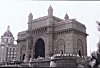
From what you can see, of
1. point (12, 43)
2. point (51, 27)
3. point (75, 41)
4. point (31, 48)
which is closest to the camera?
point (75, 41)

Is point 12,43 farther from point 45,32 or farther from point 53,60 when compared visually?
point 53,60

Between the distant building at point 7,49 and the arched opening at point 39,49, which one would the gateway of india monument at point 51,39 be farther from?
the distant building at point 7,49

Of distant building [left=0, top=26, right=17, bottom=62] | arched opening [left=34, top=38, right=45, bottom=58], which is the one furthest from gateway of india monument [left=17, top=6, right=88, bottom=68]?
distant building [left=0, top=26, right=17, bottom=62]

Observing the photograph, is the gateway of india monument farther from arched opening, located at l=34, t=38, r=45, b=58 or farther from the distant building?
the distant building

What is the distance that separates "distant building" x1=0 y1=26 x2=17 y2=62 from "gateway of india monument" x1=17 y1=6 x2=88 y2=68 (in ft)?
80.2

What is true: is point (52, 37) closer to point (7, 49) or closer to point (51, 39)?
point (51, 39)

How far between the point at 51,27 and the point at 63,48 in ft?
21.3

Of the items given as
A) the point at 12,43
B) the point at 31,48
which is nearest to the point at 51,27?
the point at 31,48

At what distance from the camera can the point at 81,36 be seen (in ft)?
173

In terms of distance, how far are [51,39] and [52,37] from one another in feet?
2.02

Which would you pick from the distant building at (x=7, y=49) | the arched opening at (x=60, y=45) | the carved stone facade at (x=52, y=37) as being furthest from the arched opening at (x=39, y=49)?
the distant building at (x=7, y=49)

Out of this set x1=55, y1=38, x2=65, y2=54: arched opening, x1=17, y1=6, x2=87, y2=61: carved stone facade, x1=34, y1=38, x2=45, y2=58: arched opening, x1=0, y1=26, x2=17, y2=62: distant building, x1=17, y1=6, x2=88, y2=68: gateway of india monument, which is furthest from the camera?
x1=0, y1=26, x2=17, y2=62: distant building

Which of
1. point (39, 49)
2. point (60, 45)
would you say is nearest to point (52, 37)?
point (60, 45)

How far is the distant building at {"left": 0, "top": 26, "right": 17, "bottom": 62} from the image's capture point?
85375 mm
